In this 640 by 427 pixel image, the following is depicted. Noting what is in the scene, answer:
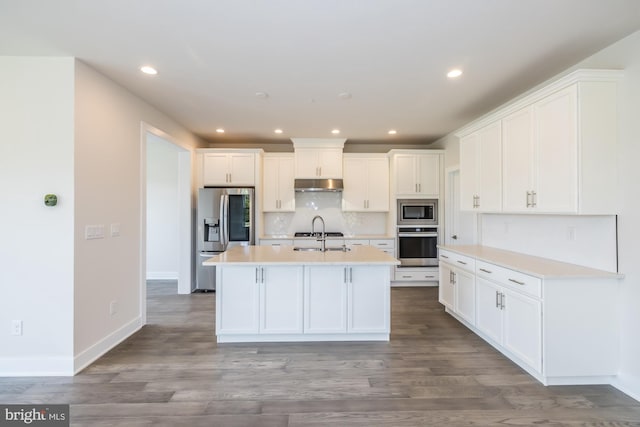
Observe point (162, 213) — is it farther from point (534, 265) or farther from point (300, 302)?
point (534, 265)

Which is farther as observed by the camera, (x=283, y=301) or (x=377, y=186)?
(x=377, y=186)

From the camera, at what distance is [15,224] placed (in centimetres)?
251

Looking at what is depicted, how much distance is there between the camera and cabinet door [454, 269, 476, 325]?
3273mm

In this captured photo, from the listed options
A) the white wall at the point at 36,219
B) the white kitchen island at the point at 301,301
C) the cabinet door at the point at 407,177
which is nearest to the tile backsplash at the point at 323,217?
the cabinet door at the point at 407,177

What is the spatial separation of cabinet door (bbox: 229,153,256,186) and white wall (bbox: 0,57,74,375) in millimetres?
2827

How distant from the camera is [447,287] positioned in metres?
3.90

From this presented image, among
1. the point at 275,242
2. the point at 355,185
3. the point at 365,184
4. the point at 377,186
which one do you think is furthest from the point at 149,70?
the point at 377,186

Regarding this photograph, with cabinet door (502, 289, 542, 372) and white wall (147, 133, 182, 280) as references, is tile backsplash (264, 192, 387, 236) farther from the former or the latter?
cabinet door (502, 289, 542, 372)

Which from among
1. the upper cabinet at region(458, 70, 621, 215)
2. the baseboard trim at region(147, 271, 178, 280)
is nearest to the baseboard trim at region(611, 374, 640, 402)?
the upper cabinet at region(458, 70, 621, 215)

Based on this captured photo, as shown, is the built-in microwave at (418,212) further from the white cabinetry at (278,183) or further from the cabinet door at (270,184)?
the cabinet door at (270,184)

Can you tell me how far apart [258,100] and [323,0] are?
1.89m

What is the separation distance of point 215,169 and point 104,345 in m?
3.18

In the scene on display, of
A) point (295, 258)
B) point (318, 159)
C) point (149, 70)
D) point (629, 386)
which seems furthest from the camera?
point (318, 159)

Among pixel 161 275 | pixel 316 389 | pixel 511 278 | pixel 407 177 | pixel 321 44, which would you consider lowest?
pixel 316 389
